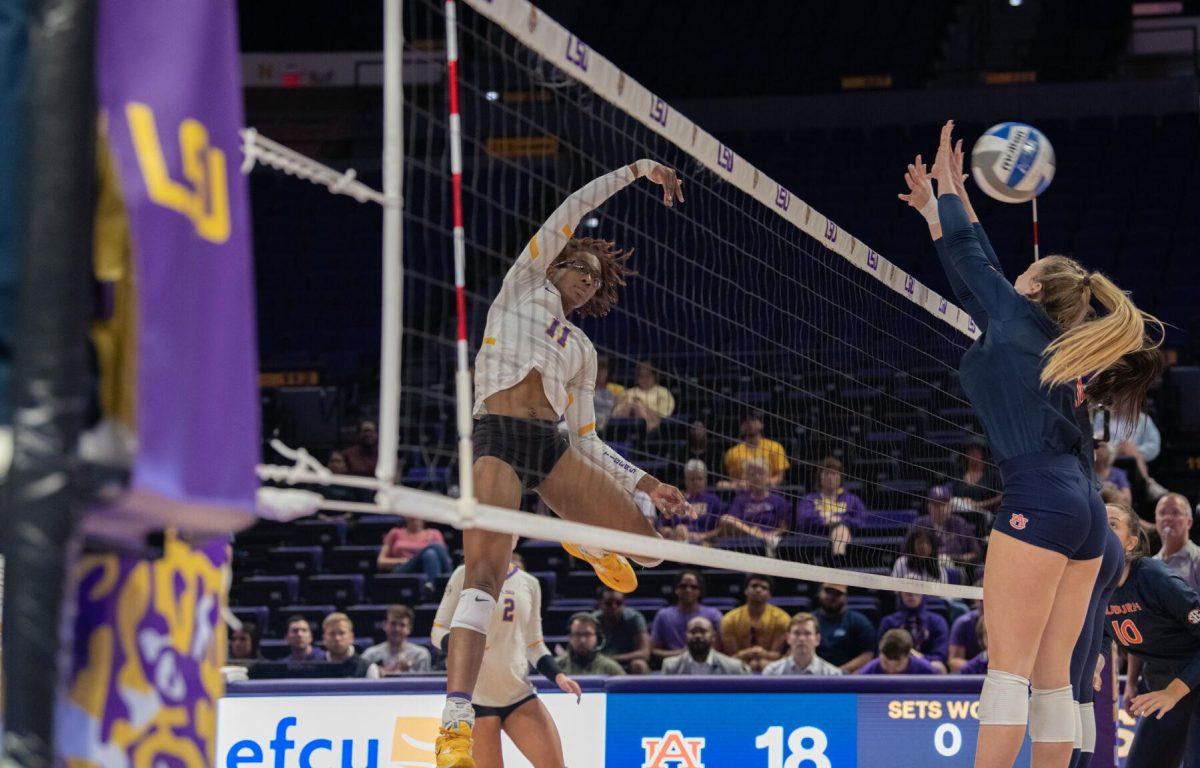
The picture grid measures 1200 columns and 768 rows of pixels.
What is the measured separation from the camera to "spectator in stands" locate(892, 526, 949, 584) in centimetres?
934

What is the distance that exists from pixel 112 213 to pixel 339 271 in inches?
611

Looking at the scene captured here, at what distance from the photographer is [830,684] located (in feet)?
23.7

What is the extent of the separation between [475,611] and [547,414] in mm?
821

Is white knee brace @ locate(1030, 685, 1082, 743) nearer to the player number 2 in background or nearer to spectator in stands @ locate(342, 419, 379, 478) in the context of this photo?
the player number 2 in background

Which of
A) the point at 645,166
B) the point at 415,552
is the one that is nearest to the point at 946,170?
the point at 645,166

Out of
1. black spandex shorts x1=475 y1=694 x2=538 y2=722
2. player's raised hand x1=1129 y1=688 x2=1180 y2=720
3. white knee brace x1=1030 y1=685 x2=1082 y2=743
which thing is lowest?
black spandex shorts x1=475 y1=694 x2=538 y2=722

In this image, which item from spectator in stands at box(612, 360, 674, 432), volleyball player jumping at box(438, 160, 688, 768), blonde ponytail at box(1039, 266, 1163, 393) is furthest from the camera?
spectator in stands at box(612, 360, 674, 432)

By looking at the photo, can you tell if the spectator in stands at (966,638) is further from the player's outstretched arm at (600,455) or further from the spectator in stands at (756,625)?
the player's outstretched arm at (600,455)

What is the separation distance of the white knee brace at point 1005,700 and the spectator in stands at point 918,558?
16.6 feet

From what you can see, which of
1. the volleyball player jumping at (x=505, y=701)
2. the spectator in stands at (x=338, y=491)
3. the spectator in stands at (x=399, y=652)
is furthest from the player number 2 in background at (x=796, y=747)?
the spectator in stands at (x=338, y=491)

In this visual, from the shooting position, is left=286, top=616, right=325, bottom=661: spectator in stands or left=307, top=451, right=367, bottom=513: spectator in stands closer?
left=286, top=616, right=325, bottom=661: spectator in stands

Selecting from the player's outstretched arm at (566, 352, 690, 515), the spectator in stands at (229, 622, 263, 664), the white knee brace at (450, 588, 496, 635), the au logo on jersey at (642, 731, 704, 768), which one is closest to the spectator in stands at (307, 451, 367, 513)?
the spectator in stands at (229, 622, 263, 664)

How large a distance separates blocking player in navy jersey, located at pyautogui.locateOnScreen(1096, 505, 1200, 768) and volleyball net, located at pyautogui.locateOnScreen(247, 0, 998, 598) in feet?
2.59

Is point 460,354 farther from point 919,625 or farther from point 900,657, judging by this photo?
point 919,625
